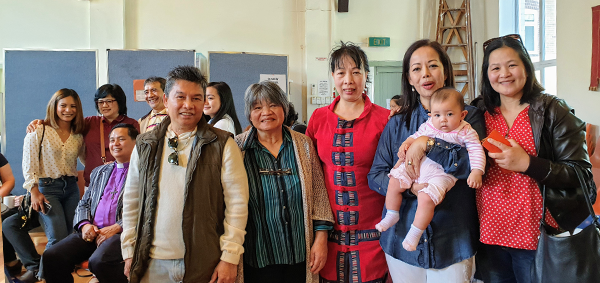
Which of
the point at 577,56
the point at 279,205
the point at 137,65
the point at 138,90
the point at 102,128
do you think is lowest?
the point at 279,205

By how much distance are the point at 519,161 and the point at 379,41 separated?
5246 mm

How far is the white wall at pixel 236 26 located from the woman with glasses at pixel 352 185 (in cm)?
430

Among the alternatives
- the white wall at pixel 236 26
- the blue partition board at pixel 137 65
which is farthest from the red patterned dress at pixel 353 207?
the white wall at pixel 236 26

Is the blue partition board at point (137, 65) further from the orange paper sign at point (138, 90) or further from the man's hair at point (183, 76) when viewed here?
the man's hair at point (183, 76)

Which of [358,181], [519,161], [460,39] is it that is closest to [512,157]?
[519,161]

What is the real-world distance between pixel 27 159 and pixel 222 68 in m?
3.01

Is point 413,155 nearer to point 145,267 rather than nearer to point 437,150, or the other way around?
point 437,150

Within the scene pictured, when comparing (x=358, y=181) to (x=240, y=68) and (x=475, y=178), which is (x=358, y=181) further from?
(x=240, y=68)

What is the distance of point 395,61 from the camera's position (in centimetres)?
621

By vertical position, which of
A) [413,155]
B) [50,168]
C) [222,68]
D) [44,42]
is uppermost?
→ [44,42]

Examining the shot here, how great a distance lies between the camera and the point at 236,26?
594cm

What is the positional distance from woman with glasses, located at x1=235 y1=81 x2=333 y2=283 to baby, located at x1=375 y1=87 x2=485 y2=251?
0.33 meters

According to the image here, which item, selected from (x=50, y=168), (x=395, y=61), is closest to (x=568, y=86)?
(x=395, y=61)

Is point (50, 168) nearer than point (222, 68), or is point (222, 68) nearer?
point (50, 168)
